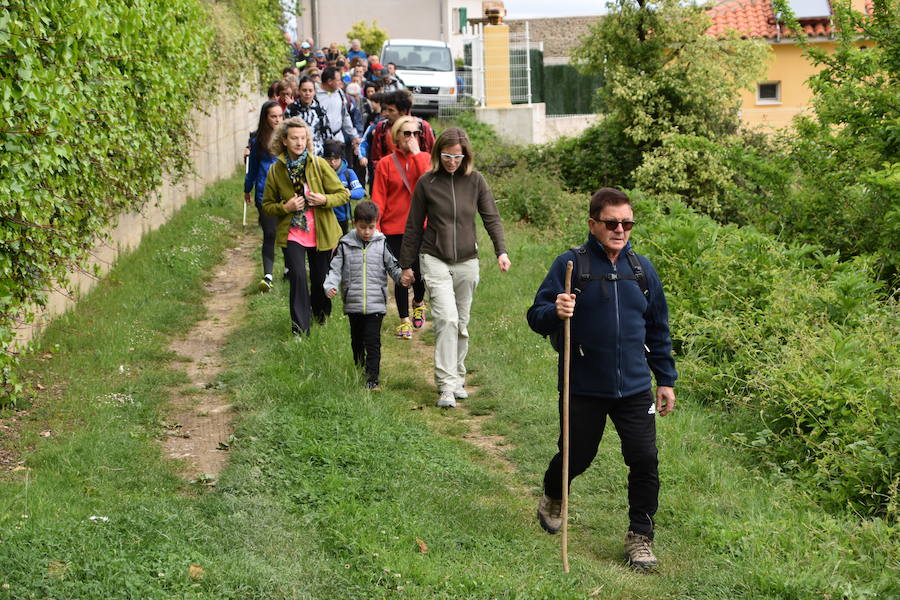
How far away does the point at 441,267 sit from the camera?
8.39 meters

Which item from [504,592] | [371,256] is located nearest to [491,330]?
[371,256]

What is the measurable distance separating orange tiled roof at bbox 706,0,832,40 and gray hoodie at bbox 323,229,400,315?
2813 cm

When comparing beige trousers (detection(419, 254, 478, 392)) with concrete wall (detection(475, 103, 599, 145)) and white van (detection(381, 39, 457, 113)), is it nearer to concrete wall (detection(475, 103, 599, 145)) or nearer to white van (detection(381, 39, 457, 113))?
concrete wall (detection(475, 103, 599, 145))

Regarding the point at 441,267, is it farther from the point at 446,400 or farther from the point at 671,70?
the point at 671,70

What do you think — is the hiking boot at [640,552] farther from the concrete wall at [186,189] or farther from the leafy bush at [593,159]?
the leafy bush at [593,159]

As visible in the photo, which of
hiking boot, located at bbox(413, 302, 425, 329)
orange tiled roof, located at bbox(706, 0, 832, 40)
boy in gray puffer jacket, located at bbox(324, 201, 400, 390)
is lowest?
hiking boot, located at bbox(413, 302, 425, 329)

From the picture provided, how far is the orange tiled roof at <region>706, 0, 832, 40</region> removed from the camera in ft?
112

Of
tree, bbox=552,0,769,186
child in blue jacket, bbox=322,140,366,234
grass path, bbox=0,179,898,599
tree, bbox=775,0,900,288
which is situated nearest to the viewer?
grass path, bbox=0,179,898,599

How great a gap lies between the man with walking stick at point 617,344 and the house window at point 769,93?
31.8 meters

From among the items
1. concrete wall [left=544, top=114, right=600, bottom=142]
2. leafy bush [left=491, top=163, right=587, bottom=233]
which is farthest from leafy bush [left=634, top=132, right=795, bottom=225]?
concrete wall [left=544, top=114, right=600, bottom=142]

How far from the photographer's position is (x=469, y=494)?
6578 millimetres

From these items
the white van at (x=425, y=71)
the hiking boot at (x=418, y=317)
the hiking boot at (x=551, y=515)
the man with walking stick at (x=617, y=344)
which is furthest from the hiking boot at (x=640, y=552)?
the white van at (x=425, y=71)

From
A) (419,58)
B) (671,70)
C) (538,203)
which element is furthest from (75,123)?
(419,58)

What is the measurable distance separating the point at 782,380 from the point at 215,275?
7.69 m
